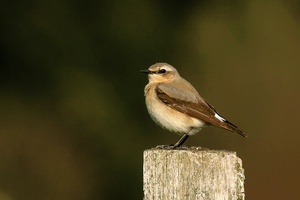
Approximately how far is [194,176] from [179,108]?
8.74ft

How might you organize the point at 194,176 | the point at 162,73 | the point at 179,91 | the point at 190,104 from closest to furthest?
the point at 194,176 → the point at 190,104 → the point at 179,91 → the point at 162,73

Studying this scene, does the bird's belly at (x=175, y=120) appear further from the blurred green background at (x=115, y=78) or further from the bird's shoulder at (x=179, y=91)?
the blurred green background at (x=115, y=78)

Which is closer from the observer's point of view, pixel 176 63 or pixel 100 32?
pixel 176 63

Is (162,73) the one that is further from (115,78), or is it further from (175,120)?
(115,78)

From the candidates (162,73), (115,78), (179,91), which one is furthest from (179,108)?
(115,78)

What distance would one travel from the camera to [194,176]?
3.79m

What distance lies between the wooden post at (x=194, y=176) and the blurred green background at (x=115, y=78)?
19.9 feet

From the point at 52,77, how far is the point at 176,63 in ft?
6.53

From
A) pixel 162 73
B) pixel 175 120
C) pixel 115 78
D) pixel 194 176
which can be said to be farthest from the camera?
pixel 115 78

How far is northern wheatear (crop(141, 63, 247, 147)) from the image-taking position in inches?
247

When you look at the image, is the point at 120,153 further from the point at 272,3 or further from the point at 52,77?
the point at 272,3

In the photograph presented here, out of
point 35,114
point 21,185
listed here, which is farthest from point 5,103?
point 21,185

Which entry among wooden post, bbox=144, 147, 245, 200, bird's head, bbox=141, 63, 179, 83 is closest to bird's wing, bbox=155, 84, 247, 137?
bird's head, bbox=141, 63, 179, 83

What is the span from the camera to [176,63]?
12.1m
